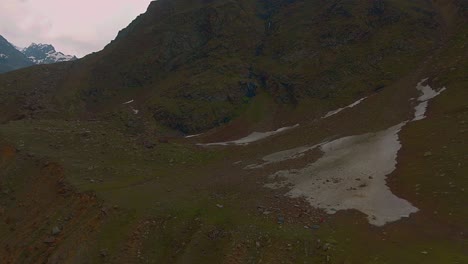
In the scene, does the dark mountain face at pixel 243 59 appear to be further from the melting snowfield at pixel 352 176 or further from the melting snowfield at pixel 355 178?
the melting snowfield at pixel 355 178

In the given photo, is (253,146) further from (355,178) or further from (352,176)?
(355,178)

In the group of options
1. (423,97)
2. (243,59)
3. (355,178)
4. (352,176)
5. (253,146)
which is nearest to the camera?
(355,178)

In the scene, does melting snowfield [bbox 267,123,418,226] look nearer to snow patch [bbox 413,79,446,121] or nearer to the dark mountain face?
snow patch [bbox 413,79,446,121]

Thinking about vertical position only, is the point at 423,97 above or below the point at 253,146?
below

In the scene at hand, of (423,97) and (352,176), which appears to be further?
(423,97)

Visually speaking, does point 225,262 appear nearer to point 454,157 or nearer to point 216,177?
point 216,177

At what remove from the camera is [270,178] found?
157ft

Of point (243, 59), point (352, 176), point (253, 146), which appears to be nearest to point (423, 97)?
point (253, 146)

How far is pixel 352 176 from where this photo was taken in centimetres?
4569

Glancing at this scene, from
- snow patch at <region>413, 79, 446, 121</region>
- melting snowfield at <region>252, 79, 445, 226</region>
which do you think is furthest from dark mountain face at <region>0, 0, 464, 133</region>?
melting snowfield at <region>252, 79, 445, 226</region>

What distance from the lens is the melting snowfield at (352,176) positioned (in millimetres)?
36969

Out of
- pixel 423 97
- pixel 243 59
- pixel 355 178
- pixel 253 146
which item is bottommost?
pixel 423 97

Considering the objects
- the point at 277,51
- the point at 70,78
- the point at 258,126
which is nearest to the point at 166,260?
the point at 258,126

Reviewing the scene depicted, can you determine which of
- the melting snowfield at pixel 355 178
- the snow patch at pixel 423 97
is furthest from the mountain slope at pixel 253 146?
the snow patch at pixel 423 97
